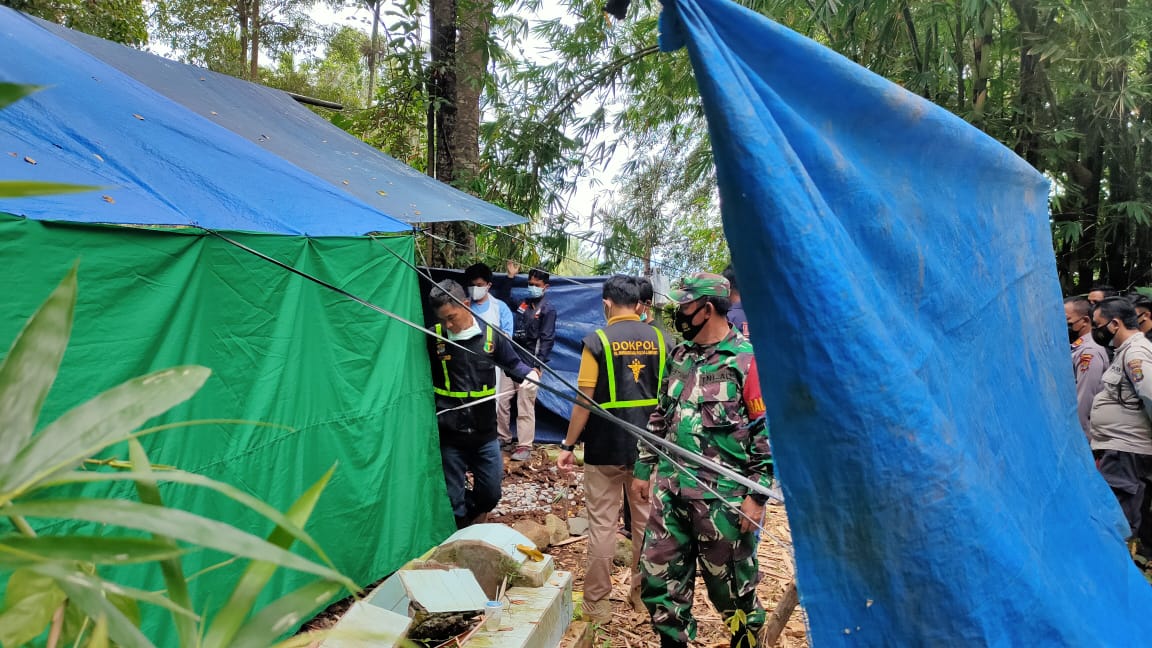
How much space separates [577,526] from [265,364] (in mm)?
3112

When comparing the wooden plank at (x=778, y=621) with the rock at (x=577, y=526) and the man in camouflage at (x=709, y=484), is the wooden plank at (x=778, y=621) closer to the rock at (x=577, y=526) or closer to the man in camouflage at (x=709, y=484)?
the man in camouflage at (x=709, y=484)

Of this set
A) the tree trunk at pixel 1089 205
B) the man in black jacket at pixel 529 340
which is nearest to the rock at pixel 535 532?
the man in black jacket at pixel 529 340

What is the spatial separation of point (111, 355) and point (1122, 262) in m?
10.3

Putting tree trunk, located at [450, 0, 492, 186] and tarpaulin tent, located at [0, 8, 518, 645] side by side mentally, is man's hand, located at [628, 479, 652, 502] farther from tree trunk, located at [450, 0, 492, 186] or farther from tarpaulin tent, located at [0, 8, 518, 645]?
tree trunk, located at [450, 0, 492, 186]

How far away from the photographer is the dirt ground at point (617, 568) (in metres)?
4.30

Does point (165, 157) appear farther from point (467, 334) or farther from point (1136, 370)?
point (1136, 370)

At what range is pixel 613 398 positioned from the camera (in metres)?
4.50

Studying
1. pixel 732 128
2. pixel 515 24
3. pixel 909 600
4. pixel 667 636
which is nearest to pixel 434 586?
pixel 667 636

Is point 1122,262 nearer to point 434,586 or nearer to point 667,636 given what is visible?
point 667,636

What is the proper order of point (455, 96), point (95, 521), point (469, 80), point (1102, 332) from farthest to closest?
1. point (455, 96)
2. point (469, 80)
3. point (1102, 332)
4. point (95, 521)

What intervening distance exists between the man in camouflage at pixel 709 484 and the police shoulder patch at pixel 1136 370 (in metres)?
3.05

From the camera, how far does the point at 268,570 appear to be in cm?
100

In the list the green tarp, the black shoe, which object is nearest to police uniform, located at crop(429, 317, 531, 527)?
the green tarp

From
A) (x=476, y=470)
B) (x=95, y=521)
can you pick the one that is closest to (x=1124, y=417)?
(x=476, y=470)
